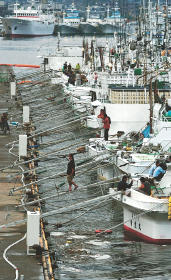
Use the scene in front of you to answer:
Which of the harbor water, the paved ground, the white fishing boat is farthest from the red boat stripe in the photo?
the paved ground

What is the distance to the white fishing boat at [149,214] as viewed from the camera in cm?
2794

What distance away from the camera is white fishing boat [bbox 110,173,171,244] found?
27.9 m

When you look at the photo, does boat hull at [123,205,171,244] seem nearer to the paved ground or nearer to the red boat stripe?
the red boat stripe

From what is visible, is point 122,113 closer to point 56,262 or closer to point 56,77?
point 56,262

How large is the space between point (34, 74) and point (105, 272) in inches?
2544

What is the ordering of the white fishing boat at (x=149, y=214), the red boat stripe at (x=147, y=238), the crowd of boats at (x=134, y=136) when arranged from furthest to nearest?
the crowd of boats at (x=134, y=136) < the red boat stripe at (x=147, y=238) < the white fishing boat at (x=149, y=214)

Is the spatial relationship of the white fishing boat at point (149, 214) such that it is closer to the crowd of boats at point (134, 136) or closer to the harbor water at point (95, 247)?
the crowd of boats at point (134, 136)

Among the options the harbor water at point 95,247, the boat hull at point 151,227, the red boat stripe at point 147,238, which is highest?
the boat hull at point 151,227

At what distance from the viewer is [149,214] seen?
28109mm

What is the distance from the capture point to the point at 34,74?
3541 inches

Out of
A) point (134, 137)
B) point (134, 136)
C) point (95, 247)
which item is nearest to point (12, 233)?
point (95, 247)

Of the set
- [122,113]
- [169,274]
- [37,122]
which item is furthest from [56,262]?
[37,122]

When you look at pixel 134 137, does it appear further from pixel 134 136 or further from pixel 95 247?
pixel 95 247

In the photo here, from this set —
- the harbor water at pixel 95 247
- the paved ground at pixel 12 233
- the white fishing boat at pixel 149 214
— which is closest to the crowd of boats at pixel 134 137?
the white fishing boat at pixel 149 214
